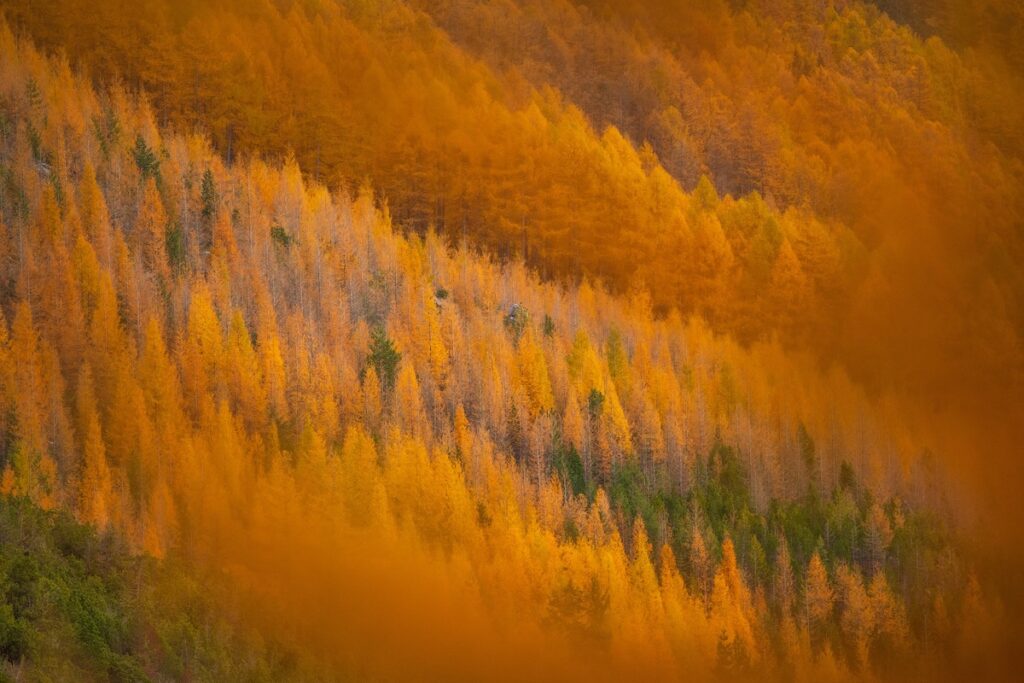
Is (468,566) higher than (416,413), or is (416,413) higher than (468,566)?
(416,413)

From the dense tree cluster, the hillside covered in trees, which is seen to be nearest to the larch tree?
the hillside covered in trees

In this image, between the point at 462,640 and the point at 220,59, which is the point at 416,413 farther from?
the point at 220,59

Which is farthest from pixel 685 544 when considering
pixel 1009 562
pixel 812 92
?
pixel 812 92

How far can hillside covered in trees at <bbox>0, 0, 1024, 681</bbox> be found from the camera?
60594 millimetres

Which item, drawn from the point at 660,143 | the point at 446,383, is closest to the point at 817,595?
the point at 446,383

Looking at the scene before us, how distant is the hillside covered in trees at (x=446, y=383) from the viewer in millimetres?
60594

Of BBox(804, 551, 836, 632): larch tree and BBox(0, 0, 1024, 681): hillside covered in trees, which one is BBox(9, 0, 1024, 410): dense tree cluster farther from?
BBox(804, 551, 836, 632): larch tree

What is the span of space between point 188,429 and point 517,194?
36.8m

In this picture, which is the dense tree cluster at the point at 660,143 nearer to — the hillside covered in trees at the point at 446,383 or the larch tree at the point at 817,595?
the hillside covered in trees at the point at 446,383

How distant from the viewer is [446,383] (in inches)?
3049

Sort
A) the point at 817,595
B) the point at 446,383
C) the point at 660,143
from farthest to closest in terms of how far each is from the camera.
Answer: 1. the point at 660,143
2. the point at 446,383
3. the point at 817,595

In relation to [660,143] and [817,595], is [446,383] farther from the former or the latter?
[660,143]

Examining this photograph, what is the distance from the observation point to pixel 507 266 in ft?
295

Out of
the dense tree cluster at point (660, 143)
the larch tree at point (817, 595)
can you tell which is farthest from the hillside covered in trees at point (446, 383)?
the dense tree cluster at point (660, 143)
